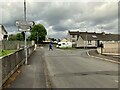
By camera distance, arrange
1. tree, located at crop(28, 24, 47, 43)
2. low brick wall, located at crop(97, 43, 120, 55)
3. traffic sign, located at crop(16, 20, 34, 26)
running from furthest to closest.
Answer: tree, located at crop(28, 24, 47, 43)
low brick wall, located at crop(97, 43, 120, 55)
traffic sign, located at crop(16, 20, 34, 26)

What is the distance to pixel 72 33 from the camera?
128 m

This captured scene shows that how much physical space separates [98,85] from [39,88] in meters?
2.39

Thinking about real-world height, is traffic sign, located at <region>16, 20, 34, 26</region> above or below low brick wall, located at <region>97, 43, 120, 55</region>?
above

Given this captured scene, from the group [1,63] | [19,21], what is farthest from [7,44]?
[1,63]

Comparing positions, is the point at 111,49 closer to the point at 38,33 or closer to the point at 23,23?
the point at 23,23

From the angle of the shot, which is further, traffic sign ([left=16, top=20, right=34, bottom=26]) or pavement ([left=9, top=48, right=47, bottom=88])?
traffic sign ([left=16, top=20, right=34, bottom=26])

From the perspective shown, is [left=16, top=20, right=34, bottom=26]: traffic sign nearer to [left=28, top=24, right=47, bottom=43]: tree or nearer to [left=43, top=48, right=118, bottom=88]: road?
[left=43, top=48, right=118, bottom=88]: road

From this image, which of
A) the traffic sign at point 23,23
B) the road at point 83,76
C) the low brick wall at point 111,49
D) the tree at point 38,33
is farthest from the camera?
the tree at point 38,33

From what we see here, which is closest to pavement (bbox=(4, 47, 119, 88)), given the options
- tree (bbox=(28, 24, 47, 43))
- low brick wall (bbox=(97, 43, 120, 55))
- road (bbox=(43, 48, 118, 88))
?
road (bbox=(43, 48, 118, 88))

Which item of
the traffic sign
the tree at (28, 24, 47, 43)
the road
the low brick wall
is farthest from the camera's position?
the tree at (28, 24, 47, 43)

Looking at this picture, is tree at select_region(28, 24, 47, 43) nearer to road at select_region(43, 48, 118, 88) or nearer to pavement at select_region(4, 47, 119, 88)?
road at select_region(43, 48, 118, 88)

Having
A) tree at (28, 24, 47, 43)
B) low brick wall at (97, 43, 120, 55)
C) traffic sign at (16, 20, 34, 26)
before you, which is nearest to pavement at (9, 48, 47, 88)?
traffic sign at (16, 20, 34, 26)

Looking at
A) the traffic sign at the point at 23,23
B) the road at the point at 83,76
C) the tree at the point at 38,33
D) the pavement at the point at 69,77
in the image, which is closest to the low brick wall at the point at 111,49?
the traffic sign at the point at 23,23

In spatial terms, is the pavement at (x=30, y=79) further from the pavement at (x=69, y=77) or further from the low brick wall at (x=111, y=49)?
the low brick wall at (x=111, y=49)
